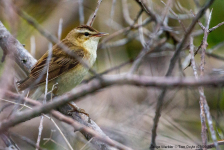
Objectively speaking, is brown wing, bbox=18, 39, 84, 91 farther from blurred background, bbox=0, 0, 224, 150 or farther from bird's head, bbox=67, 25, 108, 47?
blurred background, bbox=0, 0, 224, 150

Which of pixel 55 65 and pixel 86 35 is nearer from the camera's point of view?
pixel 55 65

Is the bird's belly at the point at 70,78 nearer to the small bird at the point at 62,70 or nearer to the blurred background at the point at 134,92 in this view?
the small bird at the point at 62,70

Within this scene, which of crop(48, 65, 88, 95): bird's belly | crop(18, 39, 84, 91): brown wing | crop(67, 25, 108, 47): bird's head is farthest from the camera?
crop(67, 25, 108, 47): bird's head

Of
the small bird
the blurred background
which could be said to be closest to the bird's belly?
the small bird

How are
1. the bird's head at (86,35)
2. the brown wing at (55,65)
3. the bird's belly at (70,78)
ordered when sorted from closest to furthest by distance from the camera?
the brown wing at (55,65), the bird's belly at (70,78), the bird's head at (86,35)

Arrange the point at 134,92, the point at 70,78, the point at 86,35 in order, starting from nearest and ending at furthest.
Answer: the point at 70,78
the point at 86,35
the point at 134,92

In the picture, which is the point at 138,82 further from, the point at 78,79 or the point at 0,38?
the point at 0,38

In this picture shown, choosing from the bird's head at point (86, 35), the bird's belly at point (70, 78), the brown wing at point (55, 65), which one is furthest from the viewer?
the bird's head at point (86, 35)

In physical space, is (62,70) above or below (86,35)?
below

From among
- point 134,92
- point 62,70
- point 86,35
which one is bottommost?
point 134,92

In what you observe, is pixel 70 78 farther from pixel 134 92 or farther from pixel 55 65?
pixel 134 92

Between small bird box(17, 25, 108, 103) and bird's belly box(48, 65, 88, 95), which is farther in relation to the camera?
bird's belly box(48, 65, 88, 95)

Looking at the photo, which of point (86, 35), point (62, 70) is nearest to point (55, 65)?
point (62, 70)

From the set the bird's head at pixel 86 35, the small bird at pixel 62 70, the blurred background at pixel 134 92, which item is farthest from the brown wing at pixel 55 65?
the blurred background at pixel 134 92
